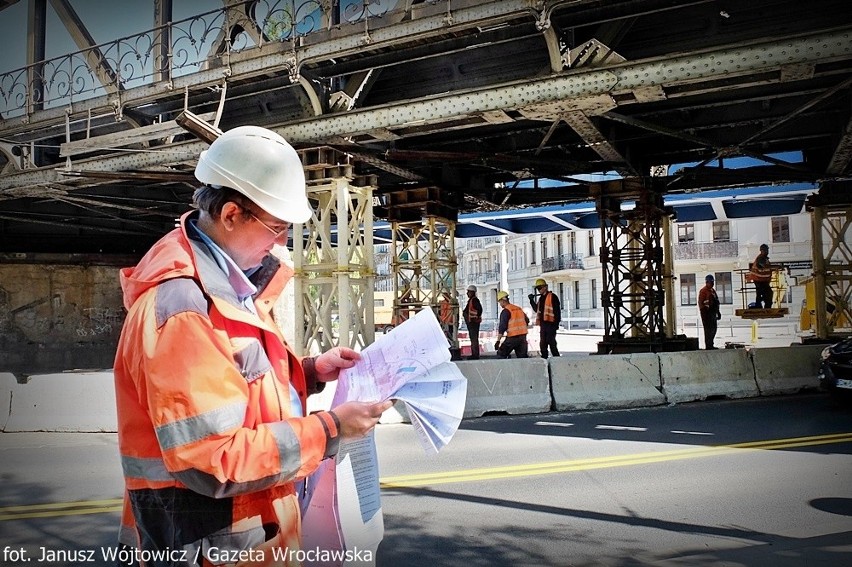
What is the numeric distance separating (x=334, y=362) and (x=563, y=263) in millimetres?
60009

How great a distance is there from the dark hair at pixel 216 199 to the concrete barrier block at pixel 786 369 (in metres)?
11.7

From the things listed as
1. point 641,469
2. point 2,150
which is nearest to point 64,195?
point 2,150

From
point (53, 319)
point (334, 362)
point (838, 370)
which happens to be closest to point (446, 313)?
point (838, 370)

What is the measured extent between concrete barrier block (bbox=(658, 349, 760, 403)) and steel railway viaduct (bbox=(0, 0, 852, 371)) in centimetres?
429

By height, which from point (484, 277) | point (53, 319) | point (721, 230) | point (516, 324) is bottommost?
point (516, 324)

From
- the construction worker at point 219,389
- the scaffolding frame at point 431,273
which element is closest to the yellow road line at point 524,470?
the construction worker at point 219,389

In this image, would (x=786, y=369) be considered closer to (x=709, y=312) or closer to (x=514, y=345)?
(x=514, y=345)

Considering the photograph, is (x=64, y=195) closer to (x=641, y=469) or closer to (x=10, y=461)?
(x=10, y=461)

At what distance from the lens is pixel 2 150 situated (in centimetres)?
1478

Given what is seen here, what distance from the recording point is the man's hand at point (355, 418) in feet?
5.81

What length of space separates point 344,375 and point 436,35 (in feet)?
26.9

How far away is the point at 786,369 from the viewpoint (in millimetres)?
11438

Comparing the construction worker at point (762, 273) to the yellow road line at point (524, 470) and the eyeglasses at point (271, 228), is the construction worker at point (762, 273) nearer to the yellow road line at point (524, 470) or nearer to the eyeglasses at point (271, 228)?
the yellow road line at point (524, 470)

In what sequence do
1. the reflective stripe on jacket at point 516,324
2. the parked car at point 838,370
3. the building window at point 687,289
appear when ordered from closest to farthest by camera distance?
the parked car at point 838,370 → the reflective stripe on jacket at point 516,324 → the building window at point 687,289
